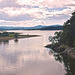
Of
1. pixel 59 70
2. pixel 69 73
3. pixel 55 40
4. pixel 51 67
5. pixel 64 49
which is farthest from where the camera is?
pixel 55 40

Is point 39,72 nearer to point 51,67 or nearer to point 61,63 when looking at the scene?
point 51,67

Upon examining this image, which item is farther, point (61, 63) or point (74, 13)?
point (74, 13)

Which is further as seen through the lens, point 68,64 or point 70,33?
point 70,33

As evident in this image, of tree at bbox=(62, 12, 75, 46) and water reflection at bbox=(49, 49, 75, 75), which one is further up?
tree at bbox=(62, 12, 75, 46)

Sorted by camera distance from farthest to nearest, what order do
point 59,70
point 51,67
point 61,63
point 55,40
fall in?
point 55,40 → point 61,63 → point 51,67 → point 59,70

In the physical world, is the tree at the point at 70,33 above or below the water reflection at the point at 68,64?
above

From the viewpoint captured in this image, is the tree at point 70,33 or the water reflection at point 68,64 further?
the tree at point 70,33

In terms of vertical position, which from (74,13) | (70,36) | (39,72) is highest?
(74,13)

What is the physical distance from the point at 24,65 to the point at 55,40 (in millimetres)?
46103

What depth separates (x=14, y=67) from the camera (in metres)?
57.2

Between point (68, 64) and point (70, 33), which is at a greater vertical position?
point (70, 33)

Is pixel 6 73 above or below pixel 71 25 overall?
below

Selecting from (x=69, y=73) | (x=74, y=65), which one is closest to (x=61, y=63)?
(x=74, y=65)

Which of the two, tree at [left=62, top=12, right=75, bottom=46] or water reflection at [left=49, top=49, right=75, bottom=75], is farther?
tree at [left=62, top=12, right=75, bottom=46]
